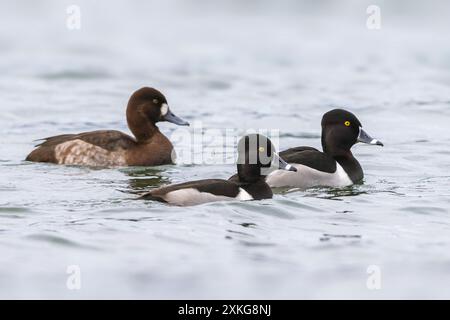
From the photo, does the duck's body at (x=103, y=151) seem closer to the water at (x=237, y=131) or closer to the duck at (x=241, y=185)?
the water at (x=237, y=131)

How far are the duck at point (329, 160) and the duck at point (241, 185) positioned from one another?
2.60 ft

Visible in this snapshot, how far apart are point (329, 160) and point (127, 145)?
2730 millimetres

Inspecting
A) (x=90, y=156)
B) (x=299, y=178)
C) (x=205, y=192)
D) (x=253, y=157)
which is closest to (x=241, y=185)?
(x=253, y=157)

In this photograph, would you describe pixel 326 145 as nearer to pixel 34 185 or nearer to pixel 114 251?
pixel 34 185

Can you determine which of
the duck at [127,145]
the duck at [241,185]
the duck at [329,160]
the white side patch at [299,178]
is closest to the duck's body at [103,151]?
the duck at [127,145]

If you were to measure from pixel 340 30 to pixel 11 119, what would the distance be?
39.3 ft

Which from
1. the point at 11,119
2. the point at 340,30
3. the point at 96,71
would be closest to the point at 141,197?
the point at 11,119

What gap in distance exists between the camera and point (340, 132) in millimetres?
13188

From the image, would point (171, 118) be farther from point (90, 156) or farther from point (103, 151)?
point (90, 156)

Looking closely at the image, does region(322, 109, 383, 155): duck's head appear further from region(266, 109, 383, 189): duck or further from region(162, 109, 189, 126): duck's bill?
region(162, 109, 189, 126): duck's bill

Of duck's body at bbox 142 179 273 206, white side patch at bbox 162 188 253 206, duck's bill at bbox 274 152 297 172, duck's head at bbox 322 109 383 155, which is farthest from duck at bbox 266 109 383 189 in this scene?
white side patch at bbox 162 188 253 206

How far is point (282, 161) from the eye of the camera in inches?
462

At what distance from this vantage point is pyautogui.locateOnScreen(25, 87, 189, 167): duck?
1395 centimetres

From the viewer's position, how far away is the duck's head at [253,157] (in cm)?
1130
